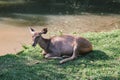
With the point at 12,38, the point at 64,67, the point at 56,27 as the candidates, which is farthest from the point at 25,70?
the point at 56,27

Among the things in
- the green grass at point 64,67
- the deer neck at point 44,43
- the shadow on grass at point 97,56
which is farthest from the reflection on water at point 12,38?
the shadow on grass at point 97,56

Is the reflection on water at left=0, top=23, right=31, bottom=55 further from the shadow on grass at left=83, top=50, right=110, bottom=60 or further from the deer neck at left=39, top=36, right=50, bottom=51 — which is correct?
the shadow on grass at left=83, top=50, right=110, bottom=60

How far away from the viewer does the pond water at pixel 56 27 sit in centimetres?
1160

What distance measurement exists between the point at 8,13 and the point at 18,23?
225 centimetres

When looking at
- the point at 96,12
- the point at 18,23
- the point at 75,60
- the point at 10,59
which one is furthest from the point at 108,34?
the point at 96,12

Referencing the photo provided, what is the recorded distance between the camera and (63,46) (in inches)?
309

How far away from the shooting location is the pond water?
11.6 m

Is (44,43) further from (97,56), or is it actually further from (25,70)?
(97,56)

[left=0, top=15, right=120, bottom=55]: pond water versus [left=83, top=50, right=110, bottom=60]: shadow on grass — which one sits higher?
[left=83, top=50, right=110, bottom=60]: shadow on grass

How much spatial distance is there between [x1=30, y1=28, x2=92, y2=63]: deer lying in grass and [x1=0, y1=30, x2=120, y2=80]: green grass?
0.16m

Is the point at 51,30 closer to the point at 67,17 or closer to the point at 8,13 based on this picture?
the point at 67,17

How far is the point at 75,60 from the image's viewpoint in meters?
7.59

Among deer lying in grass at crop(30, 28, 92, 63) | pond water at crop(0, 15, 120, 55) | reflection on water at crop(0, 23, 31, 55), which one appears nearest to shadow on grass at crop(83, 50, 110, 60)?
deer lying in grass at crop(30, 28, 92, 63)

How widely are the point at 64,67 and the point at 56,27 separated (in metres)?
6.67
